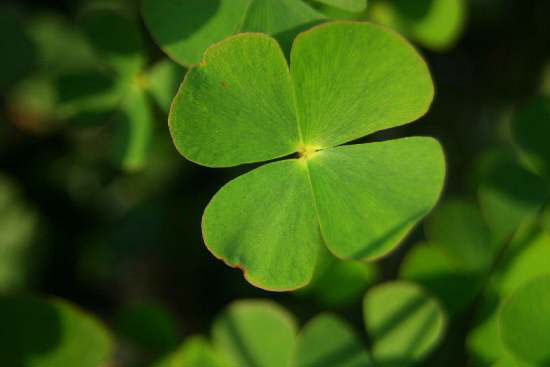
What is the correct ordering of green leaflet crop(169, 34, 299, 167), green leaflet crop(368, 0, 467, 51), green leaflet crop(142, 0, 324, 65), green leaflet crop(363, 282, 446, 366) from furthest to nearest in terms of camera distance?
green leaflet crop(368, 0, 467, 51)
green leaflet crop(363, 282, 446, 366)
green leaflet crop(142, 0, 324, 65)
green leaflet crop(169, 34, 299, 167)

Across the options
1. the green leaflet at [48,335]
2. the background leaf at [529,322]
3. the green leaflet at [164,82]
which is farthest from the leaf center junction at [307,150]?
the green leaflet at [48,335]

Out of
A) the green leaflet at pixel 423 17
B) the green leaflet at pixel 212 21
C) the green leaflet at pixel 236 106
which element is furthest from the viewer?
the green leaflet at pixel 423 17

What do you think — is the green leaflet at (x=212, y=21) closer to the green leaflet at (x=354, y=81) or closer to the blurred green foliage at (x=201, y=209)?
the blurred green foliage at (x=201, y=209)

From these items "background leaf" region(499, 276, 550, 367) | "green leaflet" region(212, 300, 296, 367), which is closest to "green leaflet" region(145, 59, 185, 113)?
"green leaflet" region(212, 300, 296, 367)

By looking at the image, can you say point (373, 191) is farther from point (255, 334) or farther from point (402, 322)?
point (255, 334)

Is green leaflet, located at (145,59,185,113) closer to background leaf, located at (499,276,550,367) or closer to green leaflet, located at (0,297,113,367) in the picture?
green leaflet, located at (0,297,113,367)

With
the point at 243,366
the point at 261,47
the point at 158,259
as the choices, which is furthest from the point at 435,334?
the point at 158,259
